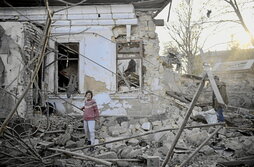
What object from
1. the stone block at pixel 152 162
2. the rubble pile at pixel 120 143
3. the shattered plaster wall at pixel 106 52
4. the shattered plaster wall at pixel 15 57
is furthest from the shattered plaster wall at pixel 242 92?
the shattered plaster wall at pixel 15 57

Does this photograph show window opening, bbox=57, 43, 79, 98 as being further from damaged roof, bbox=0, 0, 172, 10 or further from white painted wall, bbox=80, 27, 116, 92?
damaged roof, bbox=0, 0, 172, 10

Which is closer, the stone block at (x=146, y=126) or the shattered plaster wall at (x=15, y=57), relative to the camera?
the shattered plaster wall at (x=15, y=57)

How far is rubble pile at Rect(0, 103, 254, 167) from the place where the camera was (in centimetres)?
337

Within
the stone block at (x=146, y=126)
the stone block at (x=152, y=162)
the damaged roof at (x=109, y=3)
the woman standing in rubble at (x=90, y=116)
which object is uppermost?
the damaged roof at (x=109, y=3)

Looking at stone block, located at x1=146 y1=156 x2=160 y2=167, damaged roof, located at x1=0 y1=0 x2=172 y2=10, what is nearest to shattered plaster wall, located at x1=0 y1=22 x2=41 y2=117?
damaged roof, located at x1=0 y1=0 x2=172 y2=10

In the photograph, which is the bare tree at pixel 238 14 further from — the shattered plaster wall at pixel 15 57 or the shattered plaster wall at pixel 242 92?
the shattered plaster wall at pixel 15 57

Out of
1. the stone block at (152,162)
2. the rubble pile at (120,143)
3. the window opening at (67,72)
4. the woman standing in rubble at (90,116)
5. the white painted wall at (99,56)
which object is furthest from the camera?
the window opening at (67,72)

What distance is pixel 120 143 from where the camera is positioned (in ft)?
20.3

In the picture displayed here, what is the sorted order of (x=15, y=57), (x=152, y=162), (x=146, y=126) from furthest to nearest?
(x=146, y=126)
(x=15, y=57)
(x=152, y=162)

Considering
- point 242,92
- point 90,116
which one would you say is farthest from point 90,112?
point 242,92

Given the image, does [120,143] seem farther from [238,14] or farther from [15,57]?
[238,14]

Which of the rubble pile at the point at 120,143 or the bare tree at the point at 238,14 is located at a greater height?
the bare tree at the point at 238,14

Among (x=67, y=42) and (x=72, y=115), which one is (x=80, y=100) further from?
(x=67, y=42)

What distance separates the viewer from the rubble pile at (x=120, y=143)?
3.37 m
